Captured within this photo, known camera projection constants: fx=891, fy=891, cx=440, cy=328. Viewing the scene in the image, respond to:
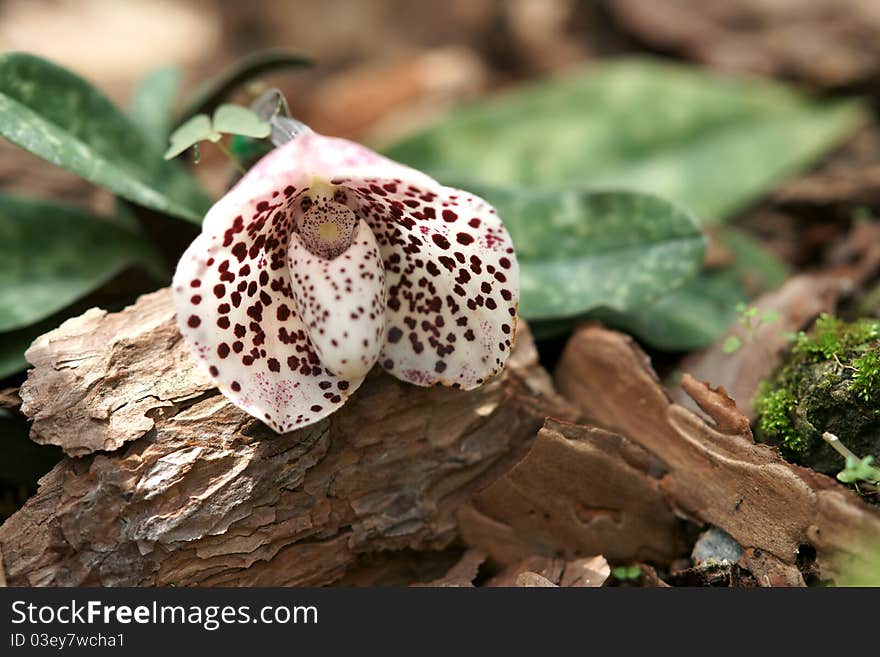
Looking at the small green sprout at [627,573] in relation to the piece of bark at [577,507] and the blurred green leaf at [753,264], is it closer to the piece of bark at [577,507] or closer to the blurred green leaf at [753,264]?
the piece of bark at [577,507]

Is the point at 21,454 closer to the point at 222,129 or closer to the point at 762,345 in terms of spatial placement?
the point at 222,129

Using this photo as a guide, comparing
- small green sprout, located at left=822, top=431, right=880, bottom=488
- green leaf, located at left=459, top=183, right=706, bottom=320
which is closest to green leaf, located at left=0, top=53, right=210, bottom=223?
green leaf, located at left=459, top=183, right=706, bottom=320

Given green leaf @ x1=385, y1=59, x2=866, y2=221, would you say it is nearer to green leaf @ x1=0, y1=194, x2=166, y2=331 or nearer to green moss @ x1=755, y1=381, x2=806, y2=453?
green leaf @ x1=0, y1=194, x2=166, y2=331

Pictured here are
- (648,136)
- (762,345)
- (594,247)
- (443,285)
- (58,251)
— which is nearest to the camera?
(443,285)

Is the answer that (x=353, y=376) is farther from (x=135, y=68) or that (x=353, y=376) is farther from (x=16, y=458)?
(x=135, y=68)

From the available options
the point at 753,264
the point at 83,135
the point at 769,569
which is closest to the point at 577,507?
the point at 769,569

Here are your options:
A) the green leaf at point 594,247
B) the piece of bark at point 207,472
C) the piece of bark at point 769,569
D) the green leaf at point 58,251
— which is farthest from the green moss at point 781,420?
the green leaf at point 58,251
